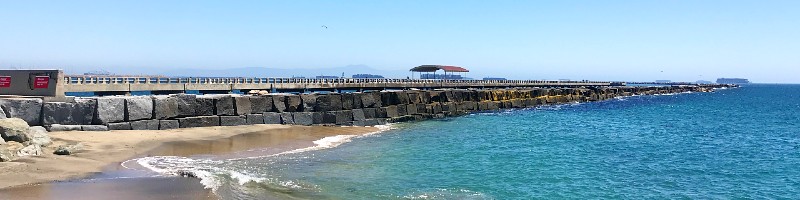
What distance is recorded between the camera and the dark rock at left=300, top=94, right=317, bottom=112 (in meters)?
35.1

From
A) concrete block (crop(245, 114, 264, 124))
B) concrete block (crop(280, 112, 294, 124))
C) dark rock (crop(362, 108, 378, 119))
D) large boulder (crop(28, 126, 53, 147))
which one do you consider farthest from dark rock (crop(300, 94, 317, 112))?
large boulder (crop(28, 126, 53, 147))

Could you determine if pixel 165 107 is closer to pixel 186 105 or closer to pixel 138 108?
pixel 186 105

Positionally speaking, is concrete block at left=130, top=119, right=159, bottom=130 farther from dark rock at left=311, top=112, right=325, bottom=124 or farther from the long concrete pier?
dark rock at left=311, top=112, right=325, bottom=124

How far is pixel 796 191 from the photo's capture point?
57.5 feet

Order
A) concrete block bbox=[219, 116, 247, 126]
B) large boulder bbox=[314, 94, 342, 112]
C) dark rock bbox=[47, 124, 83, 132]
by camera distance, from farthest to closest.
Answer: large boulder bbox=[314, 94, 342, 112] → concrete block bbox=[219, 116, 247, 126] → dark rock bbox=[47, 124, 83, 132]

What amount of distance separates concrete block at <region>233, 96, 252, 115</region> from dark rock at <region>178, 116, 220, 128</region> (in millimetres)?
1504

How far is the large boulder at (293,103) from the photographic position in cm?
3416

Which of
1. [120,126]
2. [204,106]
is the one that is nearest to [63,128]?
[120,126]

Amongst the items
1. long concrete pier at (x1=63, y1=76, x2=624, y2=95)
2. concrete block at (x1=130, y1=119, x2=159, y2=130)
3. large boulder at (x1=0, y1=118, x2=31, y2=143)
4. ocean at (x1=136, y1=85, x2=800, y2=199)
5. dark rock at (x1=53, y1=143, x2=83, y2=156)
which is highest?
long concrete pier at (x1=63, y1=76, x2=624, y2=95)

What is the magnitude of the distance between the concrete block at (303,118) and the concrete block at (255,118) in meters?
2.23

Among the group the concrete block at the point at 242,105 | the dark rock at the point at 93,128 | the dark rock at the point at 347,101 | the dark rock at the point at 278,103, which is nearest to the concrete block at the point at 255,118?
the concrete block at the point at 242,105

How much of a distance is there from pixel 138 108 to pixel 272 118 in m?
7.81

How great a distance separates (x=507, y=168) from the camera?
20391mm

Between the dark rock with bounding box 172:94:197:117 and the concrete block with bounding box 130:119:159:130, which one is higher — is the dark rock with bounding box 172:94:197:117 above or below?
above
